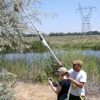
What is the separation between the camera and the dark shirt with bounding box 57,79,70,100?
6.78m

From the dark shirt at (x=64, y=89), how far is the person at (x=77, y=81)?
0.73 feet

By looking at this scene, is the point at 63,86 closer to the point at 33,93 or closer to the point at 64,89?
the point at 64,89

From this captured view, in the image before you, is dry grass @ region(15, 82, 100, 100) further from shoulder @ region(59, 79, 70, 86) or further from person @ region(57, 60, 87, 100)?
shoulder @ region(59, 79, 70, 86)

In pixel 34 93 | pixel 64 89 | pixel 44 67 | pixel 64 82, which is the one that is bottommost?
Result: pixel 34 93

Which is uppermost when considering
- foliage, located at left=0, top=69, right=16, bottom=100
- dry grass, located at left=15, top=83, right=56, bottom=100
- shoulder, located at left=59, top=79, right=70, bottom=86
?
shoulder, located at left=59, top=79, right=70, bottom=86

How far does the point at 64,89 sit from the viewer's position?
6.84 meters

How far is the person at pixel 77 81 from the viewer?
7098 millimetres

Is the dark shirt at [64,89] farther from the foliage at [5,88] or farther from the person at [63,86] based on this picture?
the foliage at [5,88]

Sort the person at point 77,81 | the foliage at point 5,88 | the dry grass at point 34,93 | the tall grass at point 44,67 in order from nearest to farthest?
the person at point 77,81, the foliage at point 5,88, the dry grass at point 34,93, the tall grass at point 44,67

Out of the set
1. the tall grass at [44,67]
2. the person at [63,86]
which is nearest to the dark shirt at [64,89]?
the person at [63,86]

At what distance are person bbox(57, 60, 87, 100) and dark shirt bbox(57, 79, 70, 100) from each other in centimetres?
22

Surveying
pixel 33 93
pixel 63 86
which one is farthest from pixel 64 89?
pixel 33 93

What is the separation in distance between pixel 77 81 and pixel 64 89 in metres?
0.42

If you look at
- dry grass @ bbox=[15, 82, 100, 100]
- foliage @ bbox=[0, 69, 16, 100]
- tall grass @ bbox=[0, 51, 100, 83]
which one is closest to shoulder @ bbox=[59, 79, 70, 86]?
foliage @ bbox=[0, 69, 16, 100]
